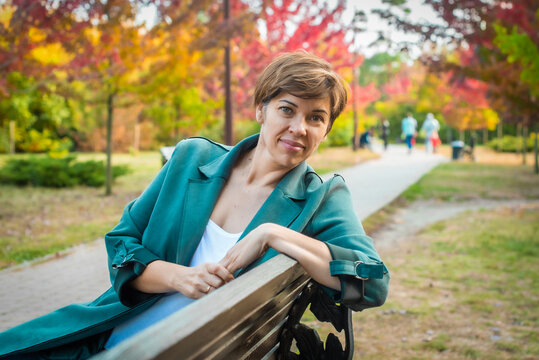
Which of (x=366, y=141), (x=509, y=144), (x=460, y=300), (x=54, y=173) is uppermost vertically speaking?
(x=460, y=300)

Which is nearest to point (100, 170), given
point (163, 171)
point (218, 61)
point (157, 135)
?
point (218, 61)

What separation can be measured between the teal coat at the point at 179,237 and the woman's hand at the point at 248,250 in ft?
0.22

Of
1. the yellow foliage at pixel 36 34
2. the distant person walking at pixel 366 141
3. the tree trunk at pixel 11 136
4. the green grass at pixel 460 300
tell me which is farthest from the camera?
the distant person walking at pixel 366 141

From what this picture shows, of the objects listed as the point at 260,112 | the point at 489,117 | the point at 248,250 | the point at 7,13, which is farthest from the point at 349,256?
the point at 489,117

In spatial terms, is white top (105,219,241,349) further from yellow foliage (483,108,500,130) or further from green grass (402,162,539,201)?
yellow foliage (483,108,500,130)

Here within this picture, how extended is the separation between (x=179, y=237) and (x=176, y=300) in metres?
0.23

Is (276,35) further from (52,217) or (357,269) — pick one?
(357,269)

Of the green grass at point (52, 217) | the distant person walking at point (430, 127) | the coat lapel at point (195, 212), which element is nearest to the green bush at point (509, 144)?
the distant person walking at point (430, 127)

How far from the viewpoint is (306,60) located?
6.34 feet

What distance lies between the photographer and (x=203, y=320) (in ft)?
3.31

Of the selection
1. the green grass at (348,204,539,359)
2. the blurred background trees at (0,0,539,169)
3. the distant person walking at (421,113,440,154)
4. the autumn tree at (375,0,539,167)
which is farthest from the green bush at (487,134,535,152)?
the green grass at (348,204,539,359)

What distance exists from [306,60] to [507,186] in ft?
43.7

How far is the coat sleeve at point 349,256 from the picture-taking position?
5.46 feet

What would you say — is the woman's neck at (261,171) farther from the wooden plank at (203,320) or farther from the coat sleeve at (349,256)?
the wooden plank at (203,320)
